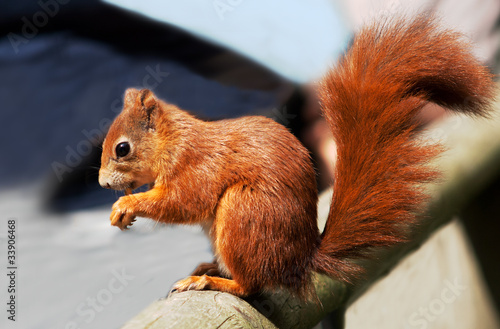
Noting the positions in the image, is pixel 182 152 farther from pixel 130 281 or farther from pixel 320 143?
pixel 320 143

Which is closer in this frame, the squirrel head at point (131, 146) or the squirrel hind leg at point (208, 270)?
the squirrel head at point (131, 146)

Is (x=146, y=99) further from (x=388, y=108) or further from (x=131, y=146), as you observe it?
(x=388, y=108)

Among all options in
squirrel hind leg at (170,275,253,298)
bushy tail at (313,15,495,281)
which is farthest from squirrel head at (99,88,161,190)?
bushy tail at (313,15,495,281)

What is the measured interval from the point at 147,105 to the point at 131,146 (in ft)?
0.25

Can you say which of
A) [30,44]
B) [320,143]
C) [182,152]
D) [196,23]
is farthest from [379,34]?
[30,44]

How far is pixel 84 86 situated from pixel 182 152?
0.70 m

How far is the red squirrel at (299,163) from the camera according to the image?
28.9 inches

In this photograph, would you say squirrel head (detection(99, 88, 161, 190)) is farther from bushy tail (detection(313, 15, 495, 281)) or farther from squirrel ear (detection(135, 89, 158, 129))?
bushy tail (detection(313, 15, 495, 281))

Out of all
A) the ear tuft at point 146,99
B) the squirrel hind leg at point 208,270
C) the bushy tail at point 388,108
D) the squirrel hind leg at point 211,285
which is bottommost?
the squirrel hind leg at point 208,270

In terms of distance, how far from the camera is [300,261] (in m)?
0.80

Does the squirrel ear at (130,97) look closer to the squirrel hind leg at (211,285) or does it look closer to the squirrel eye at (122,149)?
the squirrel eye at (122,149)

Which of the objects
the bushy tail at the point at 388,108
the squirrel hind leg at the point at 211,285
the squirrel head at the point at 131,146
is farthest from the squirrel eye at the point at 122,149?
the bushy tail at the point at 388,108

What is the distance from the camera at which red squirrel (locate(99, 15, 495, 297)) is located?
73cm

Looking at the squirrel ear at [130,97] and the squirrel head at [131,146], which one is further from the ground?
the squirrel ear at [130,97]
